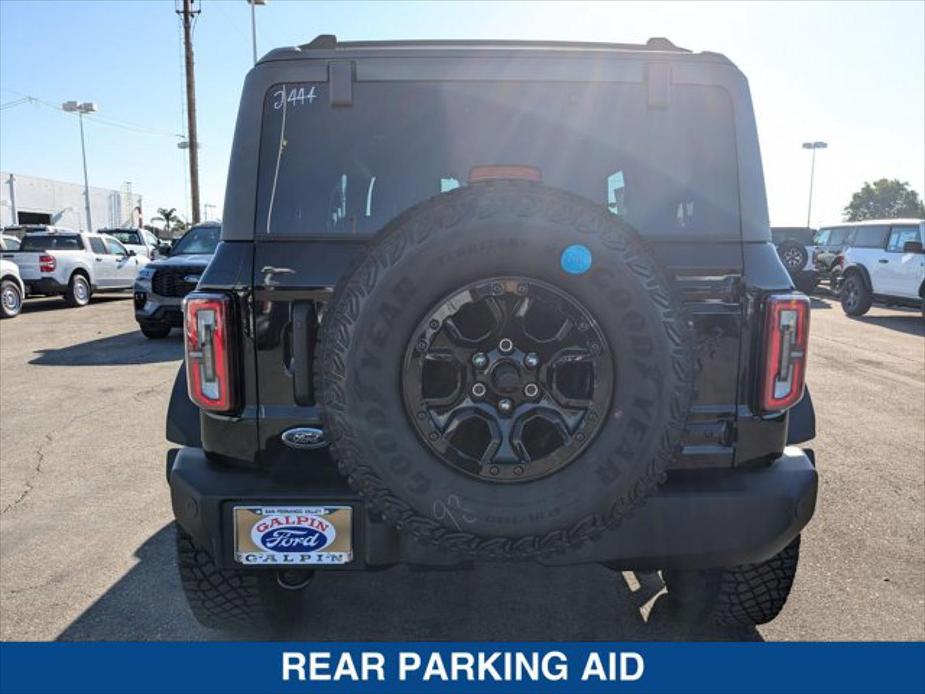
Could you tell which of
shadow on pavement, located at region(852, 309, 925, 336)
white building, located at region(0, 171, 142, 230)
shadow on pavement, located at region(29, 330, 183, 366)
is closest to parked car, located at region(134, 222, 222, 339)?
shadow on pavement, located at region(29, 330, 183, 366)

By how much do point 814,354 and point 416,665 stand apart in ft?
29.6

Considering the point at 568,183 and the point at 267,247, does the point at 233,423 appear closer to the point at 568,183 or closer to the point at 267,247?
the point at 267,247

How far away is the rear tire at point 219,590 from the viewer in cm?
248

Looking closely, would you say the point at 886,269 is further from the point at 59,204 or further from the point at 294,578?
the point at 59,204

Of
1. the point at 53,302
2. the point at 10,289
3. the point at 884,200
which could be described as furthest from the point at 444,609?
the point at 884,200

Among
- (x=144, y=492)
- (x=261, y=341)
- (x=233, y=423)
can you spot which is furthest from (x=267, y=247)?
(x=144, y=492)

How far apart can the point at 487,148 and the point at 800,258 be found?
651 inches

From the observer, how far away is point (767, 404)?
2131mm

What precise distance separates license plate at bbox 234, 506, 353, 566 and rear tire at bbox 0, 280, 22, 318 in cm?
1415

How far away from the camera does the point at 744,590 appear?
2.58 metres

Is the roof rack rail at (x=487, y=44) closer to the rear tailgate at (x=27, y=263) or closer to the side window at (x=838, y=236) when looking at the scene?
the rear tailgate at (x=27, y=263)

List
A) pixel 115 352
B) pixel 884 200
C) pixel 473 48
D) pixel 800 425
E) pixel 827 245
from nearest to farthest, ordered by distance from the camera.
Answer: pixel 473 48 < pixel 800 425 < pixel 115 352 < pixel 827 245 < pixel 884 200

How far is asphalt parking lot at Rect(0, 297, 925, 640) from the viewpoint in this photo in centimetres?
279

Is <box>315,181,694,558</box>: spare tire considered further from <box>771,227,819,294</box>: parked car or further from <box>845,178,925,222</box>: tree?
<box>845,178,925,222</box>: tree
